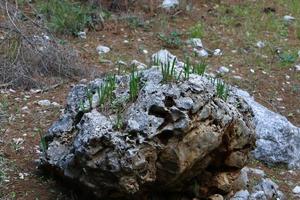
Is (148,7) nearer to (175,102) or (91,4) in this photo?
(91,4)

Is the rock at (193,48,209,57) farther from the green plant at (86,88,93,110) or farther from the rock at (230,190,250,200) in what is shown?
the green plant at (86,88,93,110)

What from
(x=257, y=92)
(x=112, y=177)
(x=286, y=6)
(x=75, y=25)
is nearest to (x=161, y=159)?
(x=112, y=177)

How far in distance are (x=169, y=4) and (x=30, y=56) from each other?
2.92m

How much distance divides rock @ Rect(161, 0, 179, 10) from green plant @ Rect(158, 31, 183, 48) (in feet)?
2.51

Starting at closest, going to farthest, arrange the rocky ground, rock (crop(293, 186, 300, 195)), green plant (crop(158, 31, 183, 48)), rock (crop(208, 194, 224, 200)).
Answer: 1. rock (crop(208, 194, 224, 200))
2. the rocky ground
3. rock (crop(293, 186, 300, 195))
4. green plant (crop(158, 31, 183, 48))

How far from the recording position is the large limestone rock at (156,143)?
3527 mm

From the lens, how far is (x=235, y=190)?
4.26 meters

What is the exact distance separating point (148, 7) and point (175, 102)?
4.54 meters

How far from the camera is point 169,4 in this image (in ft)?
27.0

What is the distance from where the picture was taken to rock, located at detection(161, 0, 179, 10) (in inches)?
322

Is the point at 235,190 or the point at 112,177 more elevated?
the point at 112,177

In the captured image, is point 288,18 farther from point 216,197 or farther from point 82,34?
point 216,197

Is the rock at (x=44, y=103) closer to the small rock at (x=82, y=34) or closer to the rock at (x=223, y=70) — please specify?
the small rock at (x=82, y=34)

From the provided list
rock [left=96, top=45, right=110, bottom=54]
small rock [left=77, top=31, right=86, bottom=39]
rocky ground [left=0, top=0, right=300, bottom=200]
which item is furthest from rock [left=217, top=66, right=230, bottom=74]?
small rock [left=77, top=31, right=86, bottom=39]
